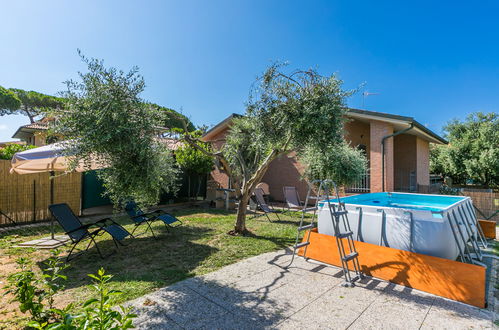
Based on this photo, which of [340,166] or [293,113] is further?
[340,166]

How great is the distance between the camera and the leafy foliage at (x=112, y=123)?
396 centimetres

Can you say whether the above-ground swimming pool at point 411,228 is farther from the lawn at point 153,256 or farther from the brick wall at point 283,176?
the brick wall at point 283,176

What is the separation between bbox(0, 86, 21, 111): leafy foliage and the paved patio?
33.3 meters

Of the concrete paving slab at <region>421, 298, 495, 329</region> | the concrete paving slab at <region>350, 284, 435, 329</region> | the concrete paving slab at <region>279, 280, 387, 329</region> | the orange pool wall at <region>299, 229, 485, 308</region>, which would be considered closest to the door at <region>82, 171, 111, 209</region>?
the orange pool wall at <region>299, 229, 485, 308</region>

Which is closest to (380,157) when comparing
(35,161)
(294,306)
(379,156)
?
(379,156)

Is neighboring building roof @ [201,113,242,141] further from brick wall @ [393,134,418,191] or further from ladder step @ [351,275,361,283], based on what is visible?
ladder step @ [351,275,361,283]

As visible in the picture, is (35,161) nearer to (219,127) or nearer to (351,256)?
(351,256)

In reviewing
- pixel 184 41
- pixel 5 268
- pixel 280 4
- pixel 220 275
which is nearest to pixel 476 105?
pixel 280 4

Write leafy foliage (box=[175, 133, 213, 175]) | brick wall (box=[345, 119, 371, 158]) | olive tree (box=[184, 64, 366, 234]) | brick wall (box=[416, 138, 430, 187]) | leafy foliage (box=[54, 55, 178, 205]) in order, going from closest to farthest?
leafy foliage (box=[54, 55, 178, 205]) → olive tree (box=[184, 64, 366, 234]) → leafy foliage (box=[175, 133, 213, 175]) → brick wall (box=[345, 119, 371, 158]) → brick wall (box=[416, 138, 430, 187])

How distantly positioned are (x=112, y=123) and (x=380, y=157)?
37.1 ft

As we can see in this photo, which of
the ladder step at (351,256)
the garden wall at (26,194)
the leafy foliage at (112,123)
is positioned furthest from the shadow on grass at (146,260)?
the garden wall at (26,194)

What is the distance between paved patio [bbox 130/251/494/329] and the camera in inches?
118

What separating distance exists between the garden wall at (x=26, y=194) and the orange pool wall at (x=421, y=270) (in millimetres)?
9307

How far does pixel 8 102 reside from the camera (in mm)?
26094
